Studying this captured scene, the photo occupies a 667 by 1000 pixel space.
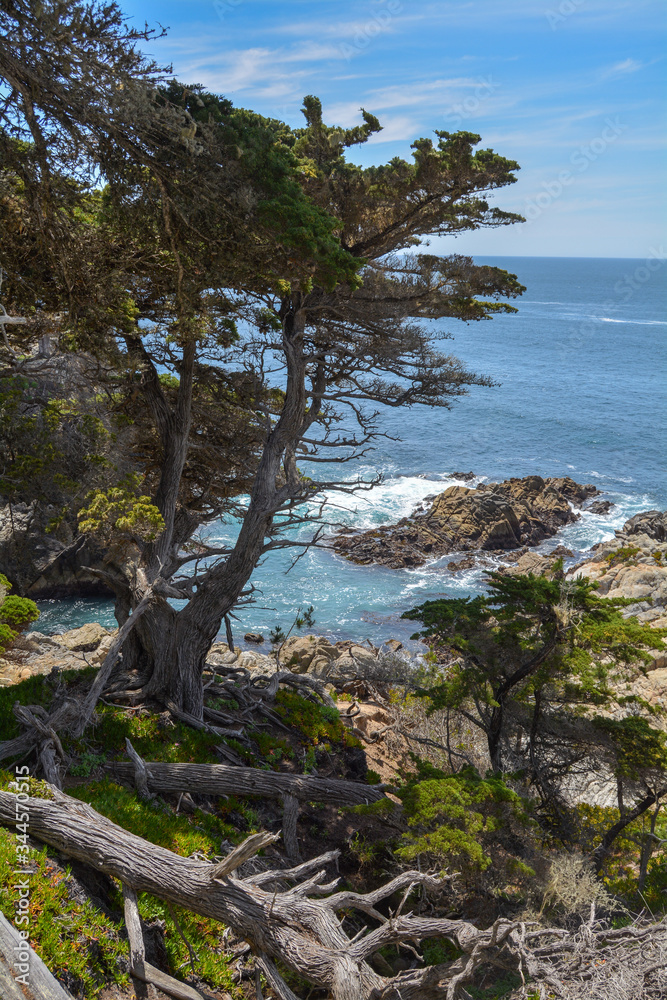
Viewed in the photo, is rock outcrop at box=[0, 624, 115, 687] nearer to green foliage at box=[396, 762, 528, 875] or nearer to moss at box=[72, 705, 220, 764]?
moss at box=[72, 705, 220, 764]

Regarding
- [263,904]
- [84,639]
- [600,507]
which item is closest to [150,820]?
[263,904]

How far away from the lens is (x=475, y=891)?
632 centimetres

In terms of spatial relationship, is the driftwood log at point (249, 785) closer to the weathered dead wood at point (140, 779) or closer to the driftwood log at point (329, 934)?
the weathered dead wood at point (140, 779)

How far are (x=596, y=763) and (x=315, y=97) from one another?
8847mm

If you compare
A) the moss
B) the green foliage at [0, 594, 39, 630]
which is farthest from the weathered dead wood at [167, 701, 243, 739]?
the green foliage at [0, 594, 39, 630]

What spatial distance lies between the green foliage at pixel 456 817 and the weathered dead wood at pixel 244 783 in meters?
0.96

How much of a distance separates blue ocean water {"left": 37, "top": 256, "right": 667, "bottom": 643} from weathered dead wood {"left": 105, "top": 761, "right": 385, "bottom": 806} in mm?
3197

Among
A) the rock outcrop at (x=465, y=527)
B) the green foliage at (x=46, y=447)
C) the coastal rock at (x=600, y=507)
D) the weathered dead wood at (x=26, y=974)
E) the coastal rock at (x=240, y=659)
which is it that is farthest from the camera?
the coastal rock at (x=600, y=507)

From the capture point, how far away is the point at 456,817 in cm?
596

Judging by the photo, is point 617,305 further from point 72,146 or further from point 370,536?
point 72,146

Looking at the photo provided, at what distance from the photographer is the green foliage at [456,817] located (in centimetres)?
567

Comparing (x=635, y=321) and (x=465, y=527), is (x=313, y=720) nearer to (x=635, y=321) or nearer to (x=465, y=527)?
(x=465, y=527)

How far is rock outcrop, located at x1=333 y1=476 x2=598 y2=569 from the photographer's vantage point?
993 inches

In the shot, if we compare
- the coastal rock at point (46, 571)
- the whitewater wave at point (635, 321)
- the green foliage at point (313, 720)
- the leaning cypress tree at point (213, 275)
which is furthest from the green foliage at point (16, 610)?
the whitewater wave at point (635, 321)
